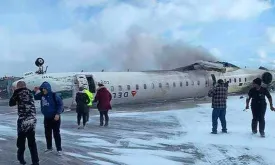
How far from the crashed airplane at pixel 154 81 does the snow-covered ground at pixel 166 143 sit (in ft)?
23.9

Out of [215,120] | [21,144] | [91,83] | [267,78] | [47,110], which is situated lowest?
[21,144]

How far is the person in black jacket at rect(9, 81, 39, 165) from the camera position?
8.38 meters

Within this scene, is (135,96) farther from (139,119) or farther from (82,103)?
(82,103)

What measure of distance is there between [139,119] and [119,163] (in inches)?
381

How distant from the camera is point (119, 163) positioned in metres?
8.86

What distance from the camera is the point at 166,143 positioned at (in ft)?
37.8

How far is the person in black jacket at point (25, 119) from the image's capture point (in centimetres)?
838

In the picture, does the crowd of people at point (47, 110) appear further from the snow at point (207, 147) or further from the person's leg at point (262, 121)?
the snow at point (207, 147)

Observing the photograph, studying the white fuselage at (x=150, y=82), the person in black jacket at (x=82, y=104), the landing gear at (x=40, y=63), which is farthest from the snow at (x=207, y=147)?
the landing gear at (x=40, y=63)

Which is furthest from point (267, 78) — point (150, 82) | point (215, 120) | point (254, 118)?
point (254, 118)

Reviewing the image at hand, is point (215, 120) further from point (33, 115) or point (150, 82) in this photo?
point (150, 82)

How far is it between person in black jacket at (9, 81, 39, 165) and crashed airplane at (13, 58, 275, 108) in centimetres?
1514

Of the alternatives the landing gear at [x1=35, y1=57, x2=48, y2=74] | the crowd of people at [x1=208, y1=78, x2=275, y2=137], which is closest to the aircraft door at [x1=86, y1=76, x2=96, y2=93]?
the landing gear at [x1=35, y1=57, x2=48, y2=74]

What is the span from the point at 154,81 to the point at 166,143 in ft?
56.7
